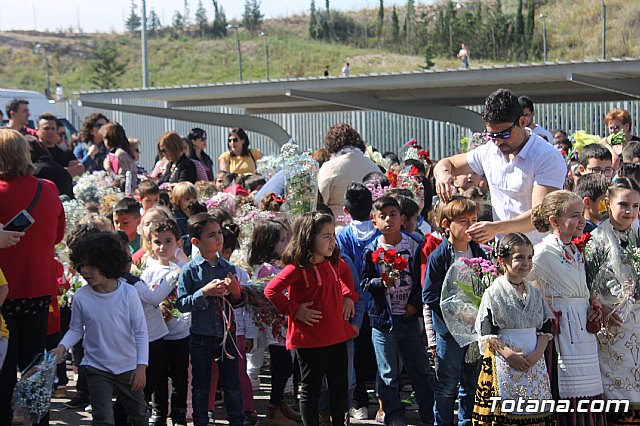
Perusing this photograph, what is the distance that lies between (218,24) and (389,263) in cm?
8795

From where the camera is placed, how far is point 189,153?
44.3 ft

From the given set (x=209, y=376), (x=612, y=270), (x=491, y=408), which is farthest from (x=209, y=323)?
(x=612, y=270)

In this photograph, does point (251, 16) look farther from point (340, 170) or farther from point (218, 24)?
point (340, 170)

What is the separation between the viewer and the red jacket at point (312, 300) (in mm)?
6758

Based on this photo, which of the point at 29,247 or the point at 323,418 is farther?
the point at 323,418

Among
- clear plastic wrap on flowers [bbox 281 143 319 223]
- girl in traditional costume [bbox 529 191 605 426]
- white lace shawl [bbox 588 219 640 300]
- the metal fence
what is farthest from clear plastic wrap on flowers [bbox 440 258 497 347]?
the metal fence

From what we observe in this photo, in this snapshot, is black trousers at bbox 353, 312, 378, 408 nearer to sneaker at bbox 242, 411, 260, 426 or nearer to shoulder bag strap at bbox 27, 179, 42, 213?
sneaker at bbox 242, 411, 260, 426

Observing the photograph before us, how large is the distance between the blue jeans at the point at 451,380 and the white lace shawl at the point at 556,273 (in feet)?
3.36

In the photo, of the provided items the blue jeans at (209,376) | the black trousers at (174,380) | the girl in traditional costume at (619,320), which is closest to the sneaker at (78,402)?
the black trousers at (174,380)

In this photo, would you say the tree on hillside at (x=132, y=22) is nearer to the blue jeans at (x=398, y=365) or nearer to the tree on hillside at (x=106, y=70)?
the tree on hillside at (x=106, y=70)

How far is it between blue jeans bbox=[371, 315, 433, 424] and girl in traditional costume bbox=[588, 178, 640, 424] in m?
1.60

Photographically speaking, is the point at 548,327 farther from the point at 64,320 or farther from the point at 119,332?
the point at 64,320

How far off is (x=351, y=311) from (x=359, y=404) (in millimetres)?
1504

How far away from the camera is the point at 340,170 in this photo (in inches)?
366
